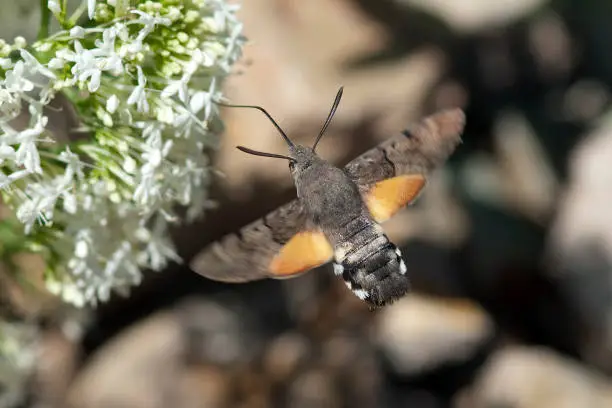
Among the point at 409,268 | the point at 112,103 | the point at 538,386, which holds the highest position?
the point at 112,103

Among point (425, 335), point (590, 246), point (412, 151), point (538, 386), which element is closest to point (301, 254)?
point (412, 151)

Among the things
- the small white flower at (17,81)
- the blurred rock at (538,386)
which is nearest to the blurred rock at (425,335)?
the blurred rock at (538,386)

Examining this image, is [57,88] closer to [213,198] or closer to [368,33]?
[213,198]

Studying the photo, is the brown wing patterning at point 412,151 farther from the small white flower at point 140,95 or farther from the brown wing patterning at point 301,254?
the small white flower at point 140,95

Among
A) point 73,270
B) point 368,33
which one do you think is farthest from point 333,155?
point 73,270

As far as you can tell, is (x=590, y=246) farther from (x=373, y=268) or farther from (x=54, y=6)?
(x=54, y=6)

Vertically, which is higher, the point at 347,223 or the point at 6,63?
the point at 6,63
